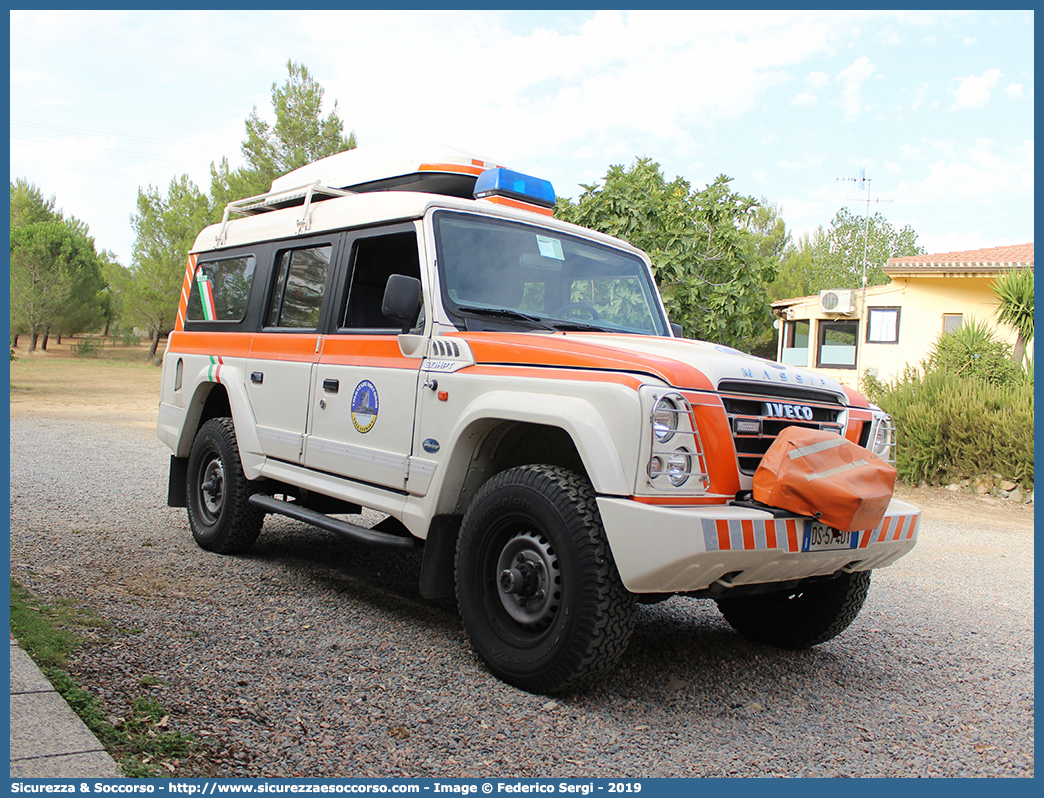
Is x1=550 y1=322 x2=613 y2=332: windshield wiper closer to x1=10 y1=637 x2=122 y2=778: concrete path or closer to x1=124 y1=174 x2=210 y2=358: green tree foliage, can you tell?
x1=10 y1=637 x2=122 y2=778: concrete path

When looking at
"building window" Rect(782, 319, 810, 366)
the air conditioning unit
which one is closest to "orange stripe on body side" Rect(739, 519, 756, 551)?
the air conditioning unit

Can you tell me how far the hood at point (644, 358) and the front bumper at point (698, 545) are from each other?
0.54 meters

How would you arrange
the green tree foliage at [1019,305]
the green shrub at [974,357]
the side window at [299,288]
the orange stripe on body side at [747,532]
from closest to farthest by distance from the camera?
the orange stripe on body side at [747,532], the side window at [299,288], the green shrub at [974,357], the green tree foliage at [1019,305]

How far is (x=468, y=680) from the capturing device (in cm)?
393

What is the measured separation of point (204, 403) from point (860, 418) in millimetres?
4805

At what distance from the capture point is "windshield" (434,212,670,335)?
453 centimetres

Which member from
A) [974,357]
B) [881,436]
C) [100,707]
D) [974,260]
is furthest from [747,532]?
[974,260]

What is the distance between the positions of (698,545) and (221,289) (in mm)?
4666

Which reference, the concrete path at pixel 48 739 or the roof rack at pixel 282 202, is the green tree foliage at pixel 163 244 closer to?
the roof rack at pixel 282 202

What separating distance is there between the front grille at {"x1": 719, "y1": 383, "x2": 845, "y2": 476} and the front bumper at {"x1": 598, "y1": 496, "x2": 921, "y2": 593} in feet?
1.01

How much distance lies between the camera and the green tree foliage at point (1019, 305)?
16.1 meters

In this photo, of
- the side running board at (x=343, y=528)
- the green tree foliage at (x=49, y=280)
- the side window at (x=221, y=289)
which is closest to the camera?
the side running board at (x=343, y=528)

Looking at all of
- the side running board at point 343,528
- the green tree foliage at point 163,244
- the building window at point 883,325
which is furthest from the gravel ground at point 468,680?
the green tree foliage at point 163,244
